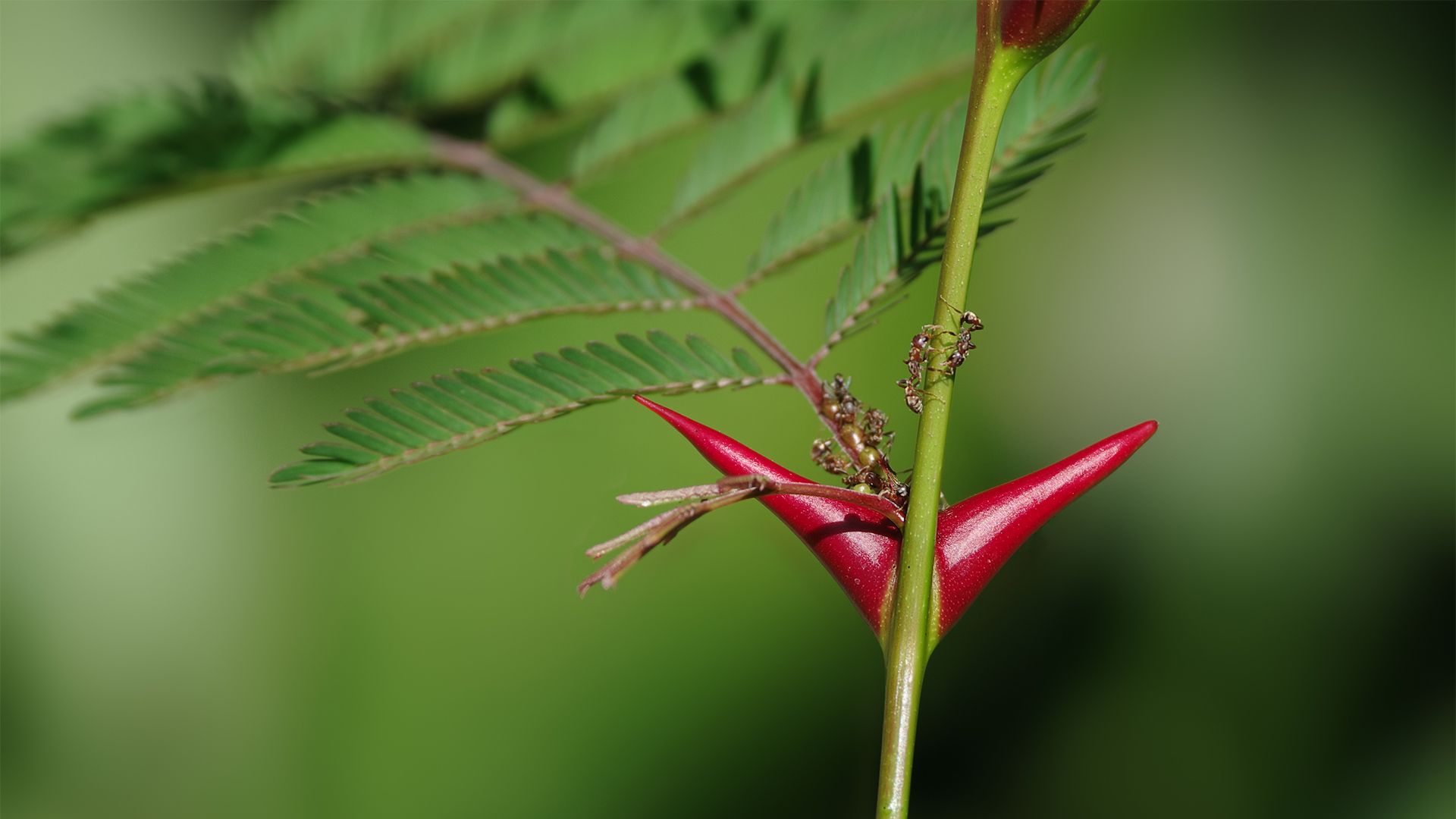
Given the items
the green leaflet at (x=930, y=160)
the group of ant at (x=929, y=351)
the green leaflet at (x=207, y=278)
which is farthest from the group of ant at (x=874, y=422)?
the green leaflet at (x=207, y=278)

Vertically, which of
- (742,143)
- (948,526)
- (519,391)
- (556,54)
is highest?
(556,54)

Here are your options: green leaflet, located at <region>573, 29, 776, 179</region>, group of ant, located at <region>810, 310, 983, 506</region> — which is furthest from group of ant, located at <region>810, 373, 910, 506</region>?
green leaflet, located at <region>573, 29, 776, 179</region>

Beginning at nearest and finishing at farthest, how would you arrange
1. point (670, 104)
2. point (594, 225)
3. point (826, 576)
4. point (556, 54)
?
1. point (594, 225)
2. point (670, 104)
3. point (556, 54)
4. point (826, 576)

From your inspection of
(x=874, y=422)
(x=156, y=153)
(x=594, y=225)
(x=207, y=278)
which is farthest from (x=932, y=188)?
(x=156, y=153)

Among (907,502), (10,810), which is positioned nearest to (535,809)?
(10,810)

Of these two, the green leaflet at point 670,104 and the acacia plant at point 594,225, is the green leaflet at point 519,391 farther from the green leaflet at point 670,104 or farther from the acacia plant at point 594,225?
the green leaflet at point 670,104

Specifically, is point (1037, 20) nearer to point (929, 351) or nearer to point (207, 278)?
point (929, 351)

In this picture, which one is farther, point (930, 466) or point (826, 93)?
point (826, 93)
